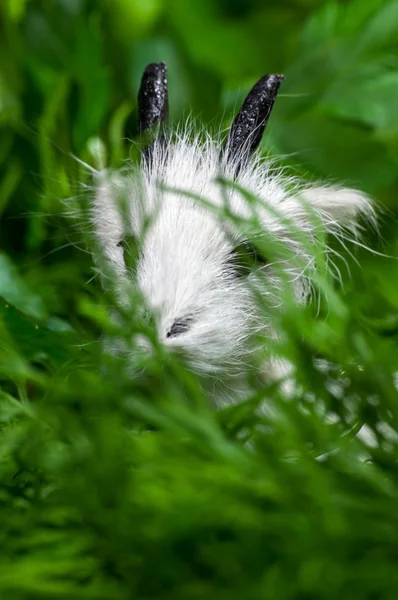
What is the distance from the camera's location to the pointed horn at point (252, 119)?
1.86 feet

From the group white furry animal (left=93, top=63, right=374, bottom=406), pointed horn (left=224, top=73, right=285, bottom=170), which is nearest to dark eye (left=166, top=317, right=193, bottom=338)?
white furry animal (left=93, top=63, right=374, bottom=406)

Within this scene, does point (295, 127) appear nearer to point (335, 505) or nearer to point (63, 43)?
point (63, 43)

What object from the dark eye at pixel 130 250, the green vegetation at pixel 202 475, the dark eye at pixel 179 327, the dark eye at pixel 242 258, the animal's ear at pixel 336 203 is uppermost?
the animal's ear at pixel 336 203

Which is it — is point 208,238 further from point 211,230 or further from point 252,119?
point 252,119

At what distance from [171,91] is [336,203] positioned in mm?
506

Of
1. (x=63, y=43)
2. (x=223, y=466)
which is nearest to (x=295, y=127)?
(x=63, y=43)

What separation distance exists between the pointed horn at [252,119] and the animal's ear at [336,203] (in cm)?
6

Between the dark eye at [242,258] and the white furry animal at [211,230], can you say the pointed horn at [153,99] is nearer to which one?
the white furry animal at [211,230]

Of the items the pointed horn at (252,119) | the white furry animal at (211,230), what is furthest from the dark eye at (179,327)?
the pointed horn at (252,119)

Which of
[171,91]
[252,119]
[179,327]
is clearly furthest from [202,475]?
[171,91]

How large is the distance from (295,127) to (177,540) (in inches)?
26.6

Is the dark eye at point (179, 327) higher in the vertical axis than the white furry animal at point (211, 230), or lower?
lower

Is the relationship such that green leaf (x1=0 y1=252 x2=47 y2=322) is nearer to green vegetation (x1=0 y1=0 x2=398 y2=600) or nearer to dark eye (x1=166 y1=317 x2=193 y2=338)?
green vegetation (x1=0 y1=0 x2=398 y2=600)

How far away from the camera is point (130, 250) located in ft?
1.73
